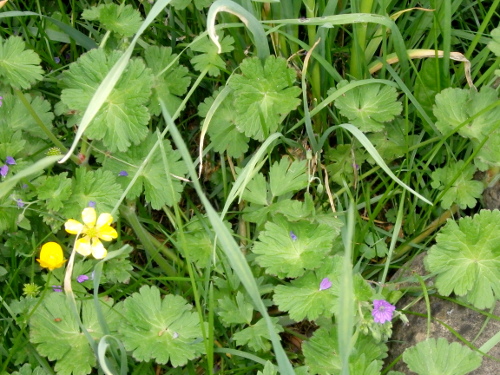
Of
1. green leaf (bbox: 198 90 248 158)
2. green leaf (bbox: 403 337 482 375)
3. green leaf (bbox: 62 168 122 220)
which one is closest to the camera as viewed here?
green leaf (bbox: 403 337 482 375)

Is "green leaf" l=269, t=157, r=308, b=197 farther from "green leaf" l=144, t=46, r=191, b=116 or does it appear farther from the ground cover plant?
"green leaf" l=144, t=46, r=191, b=116

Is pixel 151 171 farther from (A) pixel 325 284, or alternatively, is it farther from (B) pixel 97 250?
(A) pixel 325 284

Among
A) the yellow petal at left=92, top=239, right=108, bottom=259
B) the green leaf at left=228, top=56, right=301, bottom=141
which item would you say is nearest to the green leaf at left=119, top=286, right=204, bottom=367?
the yellow petal at left=92, top=239, right=108, bottom=259

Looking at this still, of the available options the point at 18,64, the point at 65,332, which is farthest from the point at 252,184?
the point at 18,64

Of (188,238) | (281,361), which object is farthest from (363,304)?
(188,238)

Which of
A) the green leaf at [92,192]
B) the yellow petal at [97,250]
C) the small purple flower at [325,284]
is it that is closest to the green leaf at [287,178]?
the small purple flower at [325,284]

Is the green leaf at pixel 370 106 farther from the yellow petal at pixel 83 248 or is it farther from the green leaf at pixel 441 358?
the yellow petal at pixel 83 248
